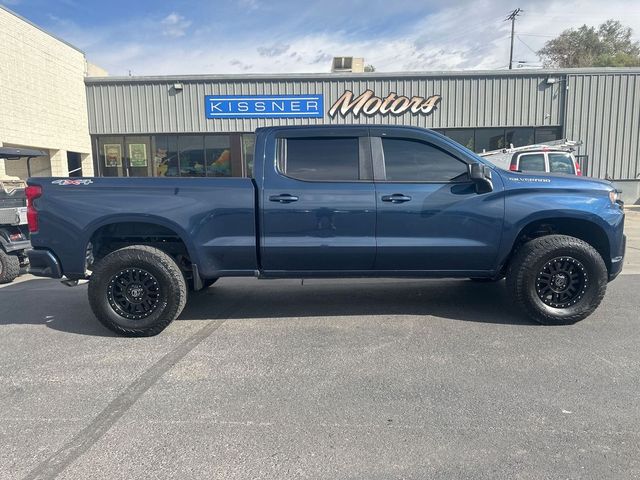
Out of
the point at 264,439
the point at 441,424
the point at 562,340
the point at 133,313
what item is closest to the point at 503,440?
the point at 441,424

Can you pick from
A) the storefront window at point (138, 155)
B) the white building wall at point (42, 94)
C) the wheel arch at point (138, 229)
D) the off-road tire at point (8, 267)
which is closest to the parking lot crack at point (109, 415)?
the wheel arch at point (138, 229)

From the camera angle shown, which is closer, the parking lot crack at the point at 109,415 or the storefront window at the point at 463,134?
the parking lot crack at the point at 109,415

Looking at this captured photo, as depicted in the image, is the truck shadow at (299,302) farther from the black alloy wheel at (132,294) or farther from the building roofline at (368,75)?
the building roofline at (368,75)

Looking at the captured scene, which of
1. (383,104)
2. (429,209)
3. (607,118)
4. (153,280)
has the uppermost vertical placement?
(383,104)

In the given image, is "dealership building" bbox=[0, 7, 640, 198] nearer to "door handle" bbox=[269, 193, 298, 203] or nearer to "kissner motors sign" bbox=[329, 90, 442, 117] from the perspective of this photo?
"kissner motors sign" bbox=[329, 90, 442, 117]

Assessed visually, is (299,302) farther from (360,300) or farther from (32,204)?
(32,204)

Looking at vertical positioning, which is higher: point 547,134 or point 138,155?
point 547,134

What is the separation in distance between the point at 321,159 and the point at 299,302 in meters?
1.94

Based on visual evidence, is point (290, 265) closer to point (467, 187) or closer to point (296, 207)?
point (296, 207)

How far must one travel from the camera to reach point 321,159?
4.57 m

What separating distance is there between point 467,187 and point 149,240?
332cm

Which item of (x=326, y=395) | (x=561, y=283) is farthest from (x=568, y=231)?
(x=326, y=395)

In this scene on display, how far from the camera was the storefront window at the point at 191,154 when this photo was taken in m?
17.6

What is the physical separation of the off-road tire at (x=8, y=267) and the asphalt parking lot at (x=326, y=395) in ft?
7.57
